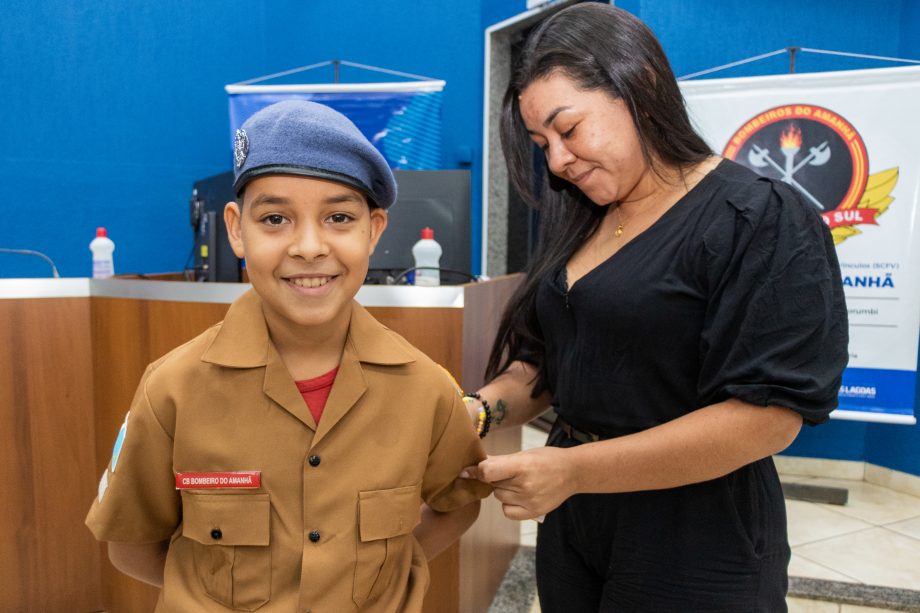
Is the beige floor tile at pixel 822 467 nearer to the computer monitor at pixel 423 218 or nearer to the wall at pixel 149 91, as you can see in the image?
the wall at pixel 149 91

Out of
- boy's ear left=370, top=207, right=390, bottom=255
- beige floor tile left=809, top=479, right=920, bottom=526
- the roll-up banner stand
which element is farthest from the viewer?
beige floor tile left=809, top=479, right=920, bottom=526

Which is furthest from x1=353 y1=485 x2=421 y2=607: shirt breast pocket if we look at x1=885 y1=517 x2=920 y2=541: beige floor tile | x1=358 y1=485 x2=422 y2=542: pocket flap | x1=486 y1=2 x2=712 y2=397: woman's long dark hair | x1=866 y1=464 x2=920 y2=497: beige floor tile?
x1=866 y1=464 x2=920 y2=497: beige floor tile

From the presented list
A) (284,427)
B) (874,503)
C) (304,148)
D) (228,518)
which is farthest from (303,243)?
(874,503)

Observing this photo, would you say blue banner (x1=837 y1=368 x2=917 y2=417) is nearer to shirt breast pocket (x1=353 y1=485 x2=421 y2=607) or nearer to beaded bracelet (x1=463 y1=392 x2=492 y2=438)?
beaded bracelet (x1=463 y1=392 x2=492 y2=438)

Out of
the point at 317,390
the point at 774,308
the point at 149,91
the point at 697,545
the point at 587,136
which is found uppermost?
the point at 149,91

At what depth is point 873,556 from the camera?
2777 millimetres

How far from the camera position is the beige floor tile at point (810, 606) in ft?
7.81

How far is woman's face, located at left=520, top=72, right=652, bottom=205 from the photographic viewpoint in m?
1.02

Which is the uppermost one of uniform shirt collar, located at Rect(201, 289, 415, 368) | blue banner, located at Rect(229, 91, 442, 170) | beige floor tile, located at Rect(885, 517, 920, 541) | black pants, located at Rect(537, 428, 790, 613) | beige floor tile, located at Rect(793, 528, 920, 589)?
blue banner, located at Rect(229, 91, 442, 170)

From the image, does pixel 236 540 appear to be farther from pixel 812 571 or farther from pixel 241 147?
pixel 812 571

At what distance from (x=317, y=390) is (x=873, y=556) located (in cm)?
273

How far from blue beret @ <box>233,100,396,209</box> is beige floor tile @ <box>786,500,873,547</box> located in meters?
2.72

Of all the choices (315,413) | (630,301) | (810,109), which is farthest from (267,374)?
(810,109)

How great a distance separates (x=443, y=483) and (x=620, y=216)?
1.68ft
